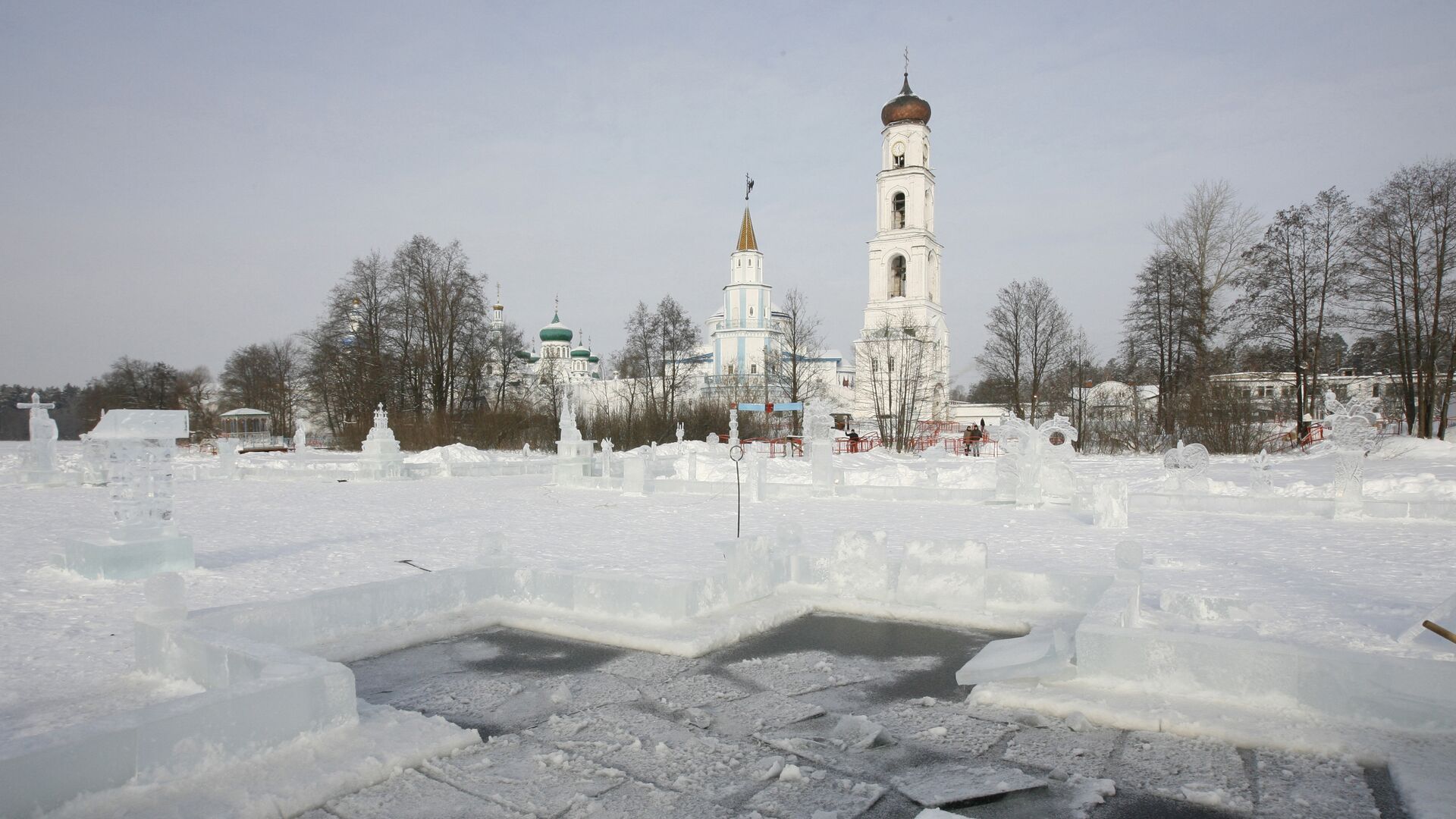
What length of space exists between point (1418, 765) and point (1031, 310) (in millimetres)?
38880

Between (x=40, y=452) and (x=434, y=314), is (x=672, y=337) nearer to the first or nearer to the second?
(x=434, y=314)

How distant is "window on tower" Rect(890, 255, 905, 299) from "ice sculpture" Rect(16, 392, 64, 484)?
44.6 meters

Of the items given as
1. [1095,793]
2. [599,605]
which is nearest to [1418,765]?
[1095,793]

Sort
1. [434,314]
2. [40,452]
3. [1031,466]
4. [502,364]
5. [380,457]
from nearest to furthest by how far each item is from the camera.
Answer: [1031,466], [40,452], [380,457], [434,314], [502,364]

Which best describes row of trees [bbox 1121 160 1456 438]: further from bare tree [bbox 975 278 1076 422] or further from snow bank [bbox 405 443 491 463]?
snow bank [bbox 405 443 491 463]

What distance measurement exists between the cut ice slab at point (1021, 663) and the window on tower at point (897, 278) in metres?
50.4

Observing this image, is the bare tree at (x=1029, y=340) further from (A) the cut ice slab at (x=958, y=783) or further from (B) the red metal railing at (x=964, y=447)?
(A) the cut ice slab at (x=958, y=783)

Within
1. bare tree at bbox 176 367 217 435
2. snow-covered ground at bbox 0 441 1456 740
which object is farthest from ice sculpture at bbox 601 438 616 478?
bare tree at bbox 176 367 217 435

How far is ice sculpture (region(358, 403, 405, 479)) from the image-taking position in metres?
24.1

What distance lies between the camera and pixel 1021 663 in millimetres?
5371

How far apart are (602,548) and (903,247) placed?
151ft

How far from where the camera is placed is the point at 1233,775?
4062 mm

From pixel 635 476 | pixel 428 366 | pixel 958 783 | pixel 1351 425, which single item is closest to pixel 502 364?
pixel 428 366

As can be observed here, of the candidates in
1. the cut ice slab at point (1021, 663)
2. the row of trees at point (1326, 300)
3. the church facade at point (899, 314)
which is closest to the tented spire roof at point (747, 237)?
the church facade at point (899, 314)
